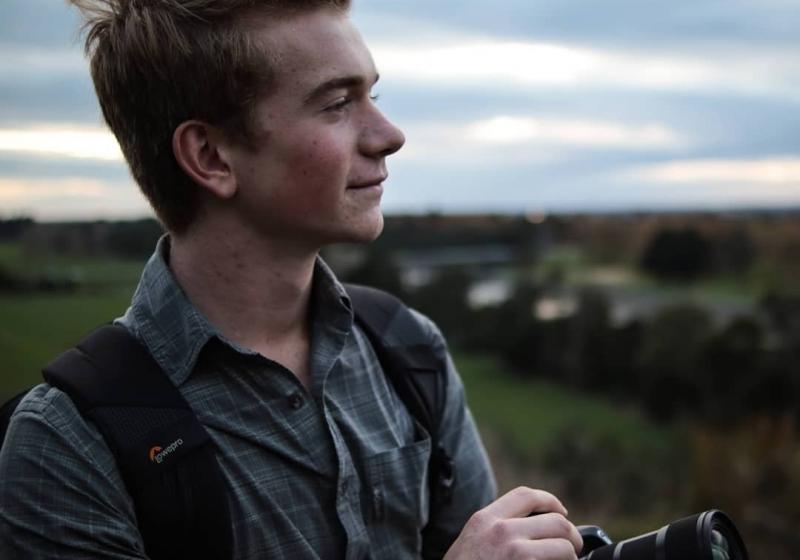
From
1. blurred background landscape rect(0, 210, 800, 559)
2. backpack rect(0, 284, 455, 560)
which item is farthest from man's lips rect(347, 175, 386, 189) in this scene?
blurred background landscape rect(0, 210, 800, 559)

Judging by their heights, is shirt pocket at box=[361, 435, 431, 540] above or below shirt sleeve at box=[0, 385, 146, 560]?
below

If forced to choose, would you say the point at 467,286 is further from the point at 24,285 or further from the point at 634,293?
the point at 24,285

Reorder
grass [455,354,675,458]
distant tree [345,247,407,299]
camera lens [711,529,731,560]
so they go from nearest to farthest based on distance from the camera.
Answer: camera lens [711,529,731,560] → distant tree [345,247,407,299] → grass [455,354,675,458]

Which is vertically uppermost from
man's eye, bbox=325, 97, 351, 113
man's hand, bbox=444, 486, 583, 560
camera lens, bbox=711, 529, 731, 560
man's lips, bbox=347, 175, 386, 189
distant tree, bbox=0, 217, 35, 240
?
distant tree, bbox=0, 217, 35, 240

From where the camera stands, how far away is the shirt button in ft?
7.29

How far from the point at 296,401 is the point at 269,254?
13.3 inches

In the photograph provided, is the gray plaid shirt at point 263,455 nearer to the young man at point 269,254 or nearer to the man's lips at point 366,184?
the young man at point 269,254

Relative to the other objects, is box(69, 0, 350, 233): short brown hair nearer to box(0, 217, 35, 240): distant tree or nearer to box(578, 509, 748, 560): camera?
box(578, 509, 748, 560): camera

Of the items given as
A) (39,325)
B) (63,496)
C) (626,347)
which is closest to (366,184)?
(63,496)

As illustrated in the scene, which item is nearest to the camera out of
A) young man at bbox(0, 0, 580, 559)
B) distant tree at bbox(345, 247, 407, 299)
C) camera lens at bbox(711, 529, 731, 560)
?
camera lens at bbox(711, 529, 731, 560)

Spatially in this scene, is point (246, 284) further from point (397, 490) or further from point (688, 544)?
point (688, 544)

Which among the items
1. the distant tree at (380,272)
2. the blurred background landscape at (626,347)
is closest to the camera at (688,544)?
the blurred background landscape at (626,347)

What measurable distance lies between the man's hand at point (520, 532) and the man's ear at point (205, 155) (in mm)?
892

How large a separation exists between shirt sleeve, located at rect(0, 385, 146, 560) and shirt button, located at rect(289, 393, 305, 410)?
417 mm
